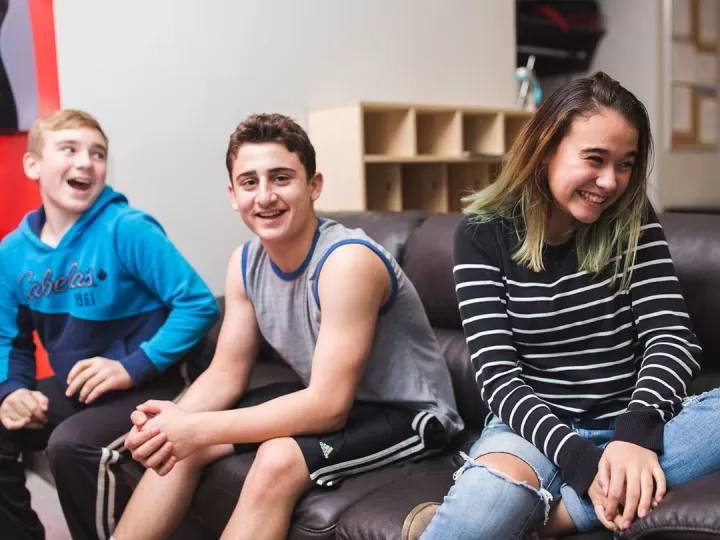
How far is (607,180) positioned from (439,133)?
230 centimetres

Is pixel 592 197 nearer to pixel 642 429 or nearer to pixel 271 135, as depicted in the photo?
pixel 642 429

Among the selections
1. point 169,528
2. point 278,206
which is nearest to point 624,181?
point 278,206

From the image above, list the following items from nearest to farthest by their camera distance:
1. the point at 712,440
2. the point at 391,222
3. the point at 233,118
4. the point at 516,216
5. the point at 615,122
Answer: the point at 712,440, the point at 615,122, the point at 516,216, the point at 391,222, the point at 233,118

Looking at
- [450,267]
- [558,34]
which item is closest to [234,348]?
[450,267]

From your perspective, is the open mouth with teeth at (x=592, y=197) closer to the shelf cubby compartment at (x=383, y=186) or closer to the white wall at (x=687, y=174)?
the shelf cubby compartment at (x=383, y=186)

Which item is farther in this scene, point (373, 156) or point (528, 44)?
point (528, 44)

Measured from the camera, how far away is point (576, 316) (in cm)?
143

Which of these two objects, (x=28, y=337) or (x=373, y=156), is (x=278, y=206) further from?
(x=373, y=156)

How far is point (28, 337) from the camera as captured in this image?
202 centimetres

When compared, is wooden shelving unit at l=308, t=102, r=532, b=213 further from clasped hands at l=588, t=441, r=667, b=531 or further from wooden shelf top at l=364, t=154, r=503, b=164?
clasped hands at l=588, t=441, r=667, b=531

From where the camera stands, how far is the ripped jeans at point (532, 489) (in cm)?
118

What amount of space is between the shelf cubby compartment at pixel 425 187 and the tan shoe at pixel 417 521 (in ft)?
7.71

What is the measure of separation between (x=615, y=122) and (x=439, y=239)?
76cm

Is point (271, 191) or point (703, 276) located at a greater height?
point (271, 191)
